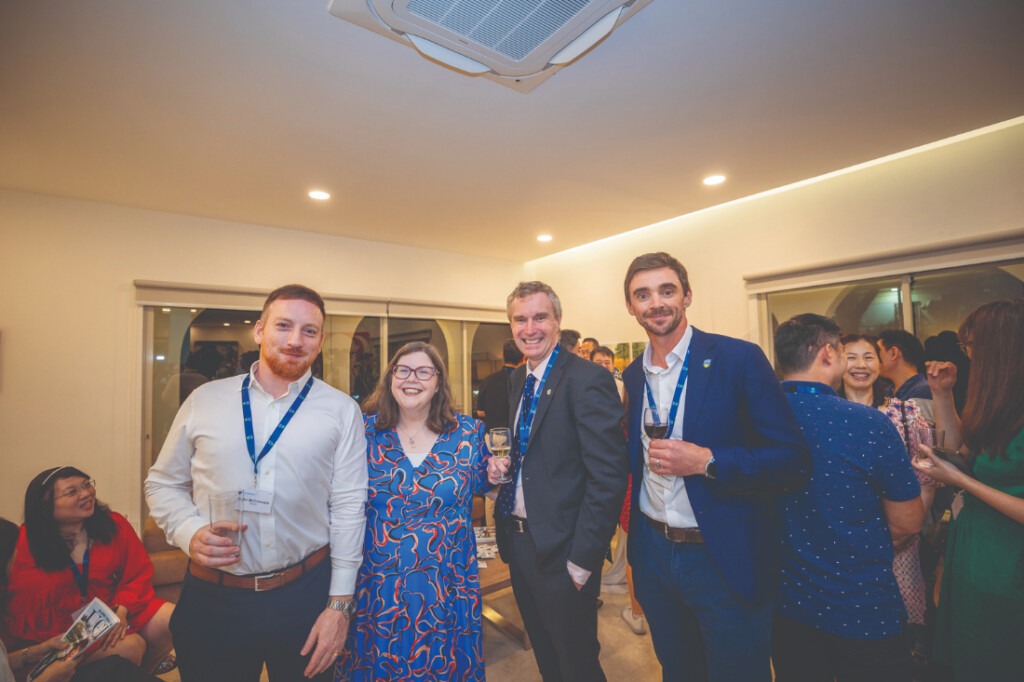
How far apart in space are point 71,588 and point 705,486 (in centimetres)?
301

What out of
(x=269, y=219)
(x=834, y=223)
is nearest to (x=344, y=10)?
(x=269, y=219)

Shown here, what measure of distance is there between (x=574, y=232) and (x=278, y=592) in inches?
179

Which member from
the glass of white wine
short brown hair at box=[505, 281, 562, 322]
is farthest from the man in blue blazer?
the glass of white wine

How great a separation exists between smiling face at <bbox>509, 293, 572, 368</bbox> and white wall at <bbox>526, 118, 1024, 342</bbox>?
3301 millimetres

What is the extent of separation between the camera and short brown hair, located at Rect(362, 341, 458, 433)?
1.88 metres

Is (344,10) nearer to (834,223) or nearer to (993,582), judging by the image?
(993,582)

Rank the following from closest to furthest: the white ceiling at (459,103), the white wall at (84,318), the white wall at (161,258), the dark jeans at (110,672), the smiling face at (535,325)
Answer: the dark jeans at (110,672) → the smiling face at (535,325) → the white ceiling at (459,103) → the white wall at (161,258) → the white wall at (84,318)

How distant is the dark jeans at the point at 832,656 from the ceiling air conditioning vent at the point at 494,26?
2362 mm

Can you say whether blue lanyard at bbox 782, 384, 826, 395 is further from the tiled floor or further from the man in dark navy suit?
the tiled floor

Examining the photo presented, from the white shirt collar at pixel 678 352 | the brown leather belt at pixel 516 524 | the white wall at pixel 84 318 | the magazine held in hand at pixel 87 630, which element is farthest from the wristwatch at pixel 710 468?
the white wall at pixel 84 318

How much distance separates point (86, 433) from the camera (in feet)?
12.8

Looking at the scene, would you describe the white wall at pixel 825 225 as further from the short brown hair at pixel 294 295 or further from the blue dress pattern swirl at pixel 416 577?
the short brown hair at pixel 294 295

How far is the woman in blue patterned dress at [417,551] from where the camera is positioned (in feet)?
5.34

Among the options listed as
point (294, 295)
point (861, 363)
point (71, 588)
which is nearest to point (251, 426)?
point (294, 295)
